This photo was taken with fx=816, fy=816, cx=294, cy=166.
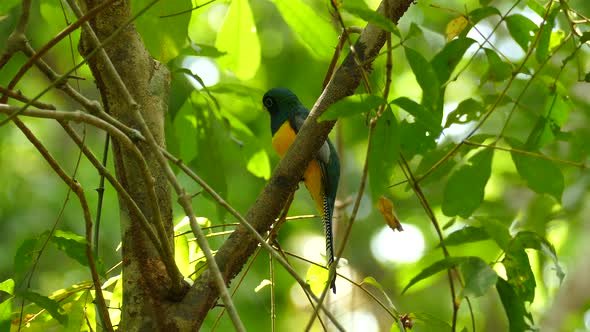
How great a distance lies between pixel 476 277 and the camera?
173 centimetres

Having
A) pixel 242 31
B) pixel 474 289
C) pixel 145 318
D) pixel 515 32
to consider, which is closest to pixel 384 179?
pixel 474 289

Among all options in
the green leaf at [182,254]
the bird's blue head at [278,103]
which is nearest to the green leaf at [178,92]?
the green leaf at [182,254]

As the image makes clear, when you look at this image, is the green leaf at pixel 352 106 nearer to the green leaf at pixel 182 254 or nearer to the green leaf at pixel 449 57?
the green leaf at pixel 449 57

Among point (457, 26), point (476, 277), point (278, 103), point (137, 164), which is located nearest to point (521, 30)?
point (457, 26)

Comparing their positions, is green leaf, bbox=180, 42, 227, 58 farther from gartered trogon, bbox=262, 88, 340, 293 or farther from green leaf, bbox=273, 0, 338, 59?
gartered trogon, bbox=262, 88, 340, 293

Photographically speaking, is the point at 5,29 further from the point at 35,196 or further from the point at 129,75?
the point at 35,196

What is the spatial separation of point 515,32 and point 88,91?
684 centimetres

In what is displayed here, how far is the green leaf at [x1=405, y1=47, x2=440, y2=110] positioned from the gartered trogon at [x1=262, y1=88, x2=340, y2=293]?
1.57 m

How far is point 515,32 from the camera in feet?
8.88

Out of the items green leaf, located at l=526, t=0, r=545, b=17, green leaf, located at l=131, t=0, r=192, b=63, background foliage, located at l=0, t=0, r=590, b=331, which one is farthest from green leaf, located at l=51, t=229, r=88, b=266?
green leaf, located at l=526, t=0, r=545, b=17

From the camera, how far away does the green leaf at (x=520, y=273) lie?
2199 mm

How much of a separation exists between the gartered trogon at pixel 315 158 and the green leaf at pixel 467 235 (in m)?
1.39

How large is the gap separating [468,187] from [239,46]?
104 centimetres

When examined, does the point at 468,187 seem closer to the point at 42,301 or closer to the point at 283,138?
the point at 42,301
